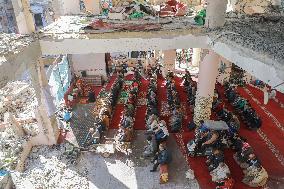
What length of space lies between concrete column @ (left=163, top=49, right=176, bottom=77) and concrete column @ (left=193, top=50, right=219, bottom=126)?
5.81m

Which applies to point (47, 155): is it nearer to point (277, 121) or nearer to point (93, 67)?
point (93, 67)

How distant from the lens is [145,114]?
15.7m

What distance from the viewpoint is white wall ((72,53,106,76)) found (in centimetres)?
1894

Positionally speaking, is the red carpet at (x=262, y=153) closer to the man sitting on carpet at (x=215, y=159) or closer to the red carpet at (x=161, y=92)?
the man sitting on carpet at (x=215, y=159)

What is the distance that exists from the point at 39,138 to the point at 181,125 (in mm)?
6991

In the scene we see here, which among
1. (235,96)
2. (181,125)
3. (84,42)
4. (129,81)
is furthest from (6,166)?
(235,96)

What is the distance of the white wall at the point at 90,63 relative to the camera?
62.1 feet

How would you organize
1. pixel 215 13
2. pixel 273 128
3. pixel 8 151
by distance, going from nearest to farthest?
pixel 215 13, pixel 8 151, pixel 273 128

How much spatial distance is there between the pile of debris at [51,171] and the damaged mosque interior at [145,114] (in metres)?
0.05

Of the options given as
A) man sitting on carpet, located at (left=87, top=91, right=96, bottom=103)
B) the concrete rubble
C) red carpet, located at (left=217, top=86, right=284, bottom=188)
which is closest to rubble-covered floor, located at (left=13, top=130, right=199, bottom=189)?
the concrete rubble

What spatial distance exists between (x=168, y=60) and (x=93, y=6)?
614cm

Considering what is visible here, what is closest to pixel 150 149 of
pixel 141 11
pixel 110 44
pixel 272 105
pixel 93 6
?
pixel 110 44

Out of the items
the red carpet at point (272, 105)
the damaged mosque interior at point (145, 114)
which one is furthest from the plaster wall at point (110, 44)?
the red carpet at point (272, 105)

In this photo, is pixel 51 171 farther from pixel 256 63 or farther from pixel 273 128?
pixel 273 128
